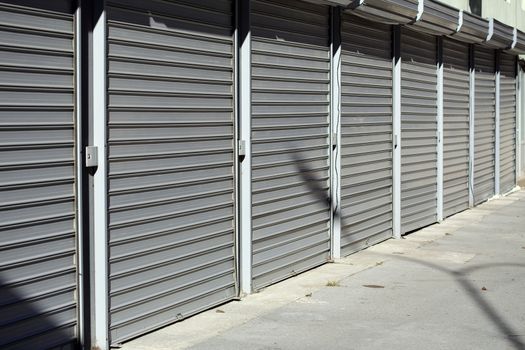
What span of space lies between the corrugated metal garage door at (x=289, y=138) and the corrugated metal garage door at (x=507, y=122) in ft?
33.4

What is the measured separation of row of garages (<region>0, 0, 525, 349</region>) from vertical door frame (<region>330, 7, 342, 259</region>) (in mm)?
25

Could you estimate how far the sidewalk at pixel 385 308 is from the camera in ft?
22.9

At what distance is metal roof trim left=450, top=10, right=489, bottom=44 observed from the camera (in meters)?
14.8

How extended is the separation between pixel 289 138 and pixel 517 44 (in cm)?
1077

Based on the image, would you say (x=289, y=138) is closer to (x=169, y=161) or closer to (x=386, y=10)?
(x=169, y=161)

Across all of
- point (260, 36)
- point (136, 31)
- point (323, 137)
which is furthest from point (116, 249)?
point (323, 137)

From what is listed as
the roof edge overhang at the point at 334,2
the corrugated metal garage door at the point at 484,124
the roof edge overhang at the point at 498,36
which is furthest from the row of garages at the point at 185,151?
the corrugated metal garage door at the point at 484,124

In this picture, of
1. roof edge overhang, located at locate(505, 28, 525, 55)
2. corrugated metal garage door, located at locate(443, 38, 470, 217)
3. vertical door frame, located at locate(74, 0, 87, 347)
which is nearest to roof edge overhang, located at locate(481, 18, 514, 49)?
roof edge overhang, located at locate(505, 28, 525, 55)

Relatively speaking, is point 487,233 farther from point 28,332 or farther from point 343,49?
point 28,332

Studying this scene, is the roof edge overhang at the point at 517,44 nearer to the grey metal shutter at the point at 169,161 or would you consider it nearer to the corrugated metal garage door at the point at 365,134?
the corrugated metal garage door at the point at 365,134

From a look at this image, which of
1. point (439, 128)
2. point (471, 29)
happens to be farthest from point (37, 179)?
point (471, 29)

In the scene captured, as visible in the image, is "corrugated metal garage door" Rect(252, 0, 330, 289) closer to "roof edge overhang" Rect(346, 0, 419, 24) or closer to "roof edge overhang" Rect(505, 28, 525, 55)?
"roof edge overhang" Rect(346, 0, 419, 24)

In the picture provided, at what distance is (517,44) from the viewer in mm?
18797

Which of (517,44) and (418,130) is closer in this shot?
(418,130)
